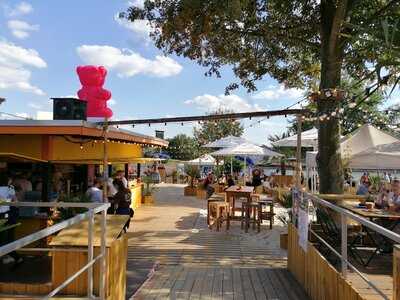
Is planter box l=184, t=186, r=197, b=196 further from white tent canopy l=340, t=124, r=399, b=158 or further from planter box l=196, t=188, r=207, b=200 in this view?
white tent canopy l=340, t=124, r=399, b=158

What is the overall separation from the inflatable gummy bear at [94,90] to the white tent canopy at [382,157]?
684 cm

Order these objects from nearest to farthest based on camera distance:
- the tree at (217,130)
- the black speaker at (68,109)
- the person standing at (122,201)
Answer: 1. the black speaker at (68,109)
2. the person standing at (122,201)
3. the tree at (217,130)

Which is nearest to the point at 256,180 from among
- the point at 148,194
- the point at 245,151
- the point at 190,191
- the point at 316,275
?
the point at 245,151

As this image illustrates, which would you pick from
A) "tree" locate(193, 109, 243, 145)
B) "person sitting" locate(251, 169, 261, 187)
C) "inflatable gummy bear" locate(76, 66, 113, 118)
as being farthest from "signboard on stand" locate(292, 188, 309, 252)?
"tree" locate(193, 109, 243, 145)

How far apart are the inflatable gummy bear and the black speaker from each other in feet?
13.1

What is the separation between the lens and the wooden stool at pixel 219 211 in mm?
12471

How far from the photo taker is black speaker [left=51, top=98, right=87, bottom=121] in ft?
32.6

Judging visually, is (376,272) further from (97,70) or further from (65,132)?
(97,70)

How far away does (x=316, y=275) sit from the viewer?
5.81 m

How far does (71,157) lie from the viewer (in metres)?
10.9

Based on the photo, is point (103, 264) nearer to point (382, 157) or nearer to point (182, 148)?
point (382, 157)

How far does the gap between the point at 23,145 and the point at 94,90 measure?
4.96m

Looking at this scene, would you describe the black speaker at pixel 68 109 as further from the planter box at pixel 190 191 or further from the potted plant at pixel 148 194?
the planter box at pixel 190 191

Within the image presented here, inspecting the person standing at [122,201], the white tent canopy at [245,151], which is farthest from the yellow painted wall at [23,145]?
the white tent canopy at [245,151]
